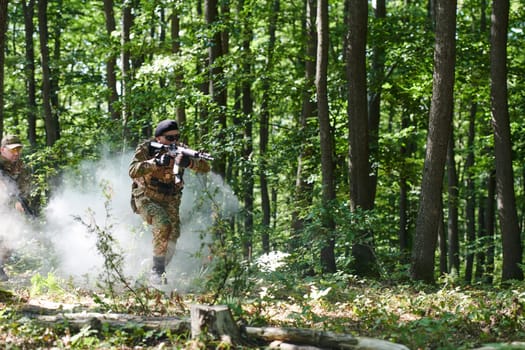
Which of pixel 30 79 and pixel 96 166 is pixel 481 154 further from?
pixel 30 79

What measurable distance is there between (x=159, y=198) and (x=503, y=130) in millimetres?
6767

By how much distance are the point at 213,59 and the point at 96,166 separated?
3952mm

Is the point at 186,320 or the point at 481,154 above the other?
the point at 481,154

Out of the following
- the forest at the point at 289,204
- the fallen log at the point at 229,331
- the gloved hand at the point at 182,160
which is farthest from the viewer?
the gloved hand at the point at 182,160

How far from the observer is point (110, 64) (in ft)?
56.4

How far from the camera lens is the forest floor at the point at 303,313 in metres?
5.17

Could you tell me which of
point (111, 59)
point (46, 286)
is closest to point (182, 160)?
point (46, 286)

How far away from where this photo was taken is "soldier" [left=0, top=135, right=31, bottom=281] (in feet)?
28.7

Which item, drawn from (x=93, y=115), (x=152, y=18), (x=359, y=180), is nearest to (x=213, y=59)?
(x=152, y=18)

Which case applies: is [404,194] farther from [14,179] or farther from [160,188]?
[14,179]

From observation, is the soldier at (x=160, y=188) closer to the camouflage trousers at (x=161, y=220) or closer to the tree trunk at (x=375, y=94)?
the camouflage trousers at (x=161, y=220)

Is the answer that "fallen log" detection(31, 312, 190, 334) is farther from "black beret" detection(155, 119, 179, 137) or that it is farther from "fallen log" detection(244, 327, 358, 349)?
"black beret" detection(155, 119, 179, 137)

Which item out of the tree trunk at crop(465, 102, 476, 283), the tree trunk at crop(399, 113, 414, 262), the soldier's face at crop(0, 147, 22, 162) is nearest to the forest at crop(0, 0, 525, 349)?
the tree trunk at crop(399, 113, 414, 262)

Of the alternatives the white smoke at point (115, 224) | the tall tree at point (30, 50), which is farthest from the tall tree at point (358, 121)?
the tall tree at point (30, 50)
